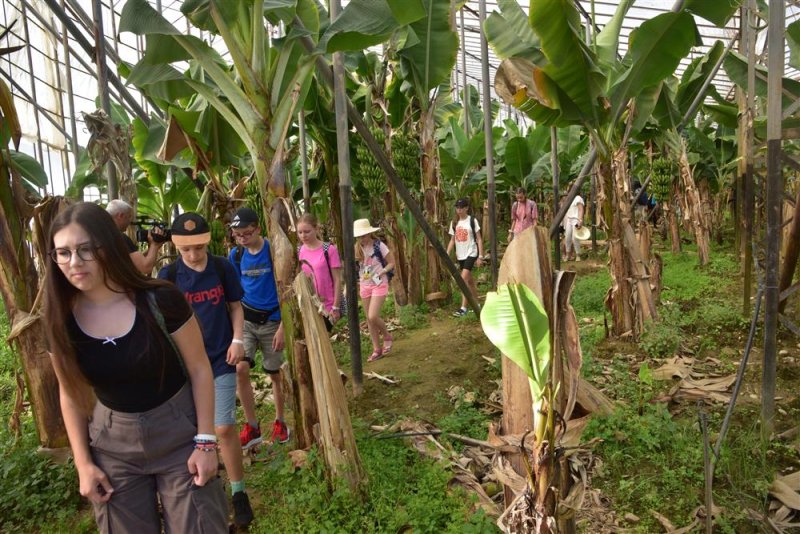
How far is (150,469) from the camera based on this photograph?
180cm

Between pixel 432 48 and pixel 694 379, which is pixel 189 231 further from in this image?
pixel 694 379

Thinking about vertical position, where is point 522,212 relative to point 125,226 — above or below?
above

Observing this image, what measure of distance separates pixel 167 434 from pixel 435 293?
5938 mm

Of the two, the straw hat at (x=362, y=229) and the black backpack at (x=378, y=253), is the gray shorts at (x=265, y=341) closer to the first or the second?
the straw hat at (x=362, y=229)

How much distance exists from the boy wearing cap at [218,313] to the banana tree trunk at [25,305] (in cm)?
102

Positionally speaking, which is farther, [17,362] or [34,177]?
Result: [34,177]

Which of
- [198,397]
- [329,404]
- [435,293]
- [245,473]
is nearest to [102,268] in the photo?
[198,397]

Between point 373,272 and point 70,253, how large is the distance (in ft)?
12.1

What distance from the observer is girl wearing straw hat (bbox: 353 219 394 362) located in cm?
513

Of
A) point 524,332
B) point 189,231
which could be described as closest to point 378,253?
point 189,231

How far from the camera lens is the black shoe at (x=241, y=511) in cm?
267

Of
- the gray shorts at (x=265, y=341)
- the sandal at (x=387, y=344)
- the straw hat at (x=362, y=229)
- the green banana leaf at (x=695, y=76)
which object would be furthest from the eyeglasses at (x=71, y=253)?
the green banana leaf at (x=695, y=76)

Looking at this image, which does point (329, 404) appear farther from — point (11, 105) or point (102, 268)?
point (11, 105)

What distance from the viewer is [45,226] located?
304cm
